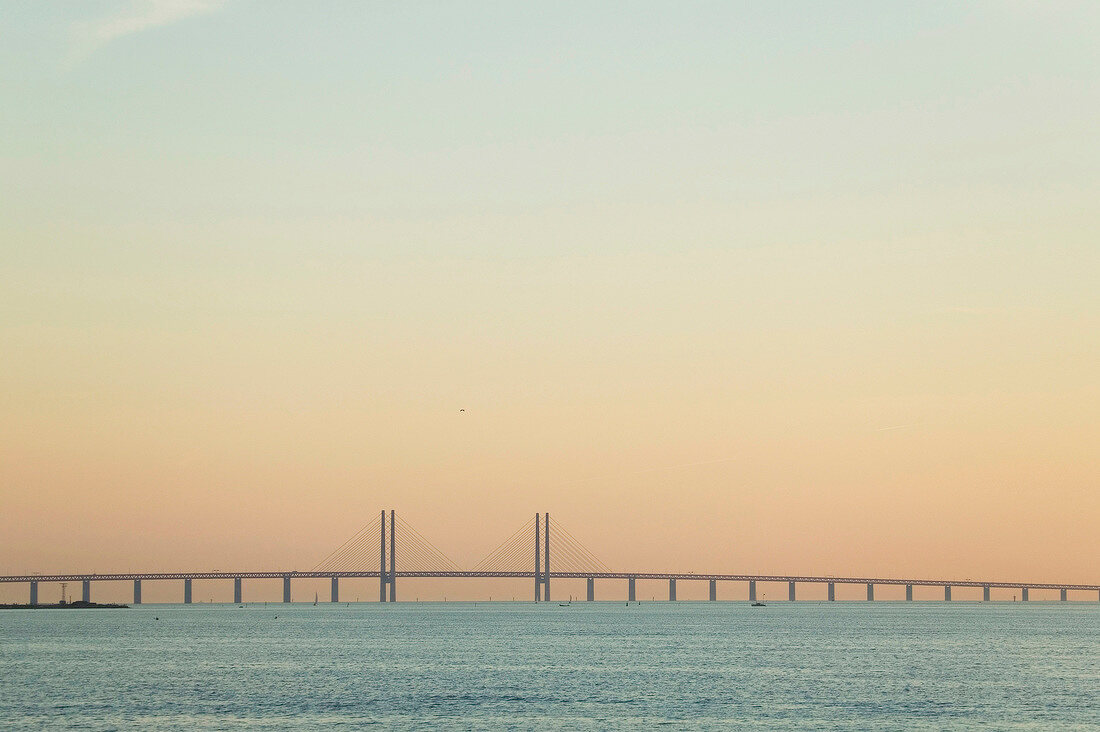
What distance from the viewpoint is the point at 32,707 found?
64188 millimetres

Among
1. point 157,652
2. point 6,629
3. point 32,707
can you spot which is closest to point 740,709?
point 32,707

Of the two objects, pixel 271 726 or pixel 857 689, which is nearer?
pixel 271 726

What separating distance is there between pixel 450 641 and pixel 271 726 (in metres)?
75.4

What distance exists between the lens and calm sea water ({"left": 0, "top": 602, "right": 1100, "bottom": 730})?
5997 centimetres

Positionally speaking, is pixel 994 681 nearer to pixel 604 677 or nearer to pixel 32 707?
pixel 604 677

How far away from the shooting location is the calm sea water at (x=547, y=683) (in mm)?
59969

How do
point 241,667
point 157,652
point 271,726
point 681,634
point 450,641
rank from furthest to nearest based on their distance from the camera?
1. point 681,634
2. point 450,641
3. point 157,652
4. point 241,667
5. point 271,726

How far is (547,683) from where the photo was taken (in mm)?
77688

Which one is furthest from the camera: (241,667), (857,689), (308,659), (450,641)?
(450,641)

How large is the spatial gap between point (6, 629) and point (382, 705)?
12278cm

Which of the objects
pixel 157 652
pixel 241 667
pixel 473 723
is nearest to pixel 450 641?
pixel 157 652

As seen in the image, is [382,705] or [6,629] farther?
[6,629]

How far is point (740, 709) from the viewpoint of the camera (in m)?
64.2

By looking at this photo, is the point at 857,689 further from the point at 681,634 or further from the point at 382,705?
the point at 681,634
